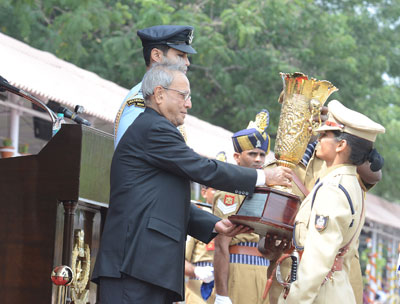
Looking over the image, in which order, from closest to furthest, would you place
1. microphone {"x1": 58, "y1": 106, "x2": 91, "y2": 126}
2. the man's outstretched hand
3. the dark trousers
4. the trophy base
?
the dark trousers, the trophy base, the man's outstretched hand, microphone {"x1": 58, "y1": 106, "x2": 91, "y2": 126}

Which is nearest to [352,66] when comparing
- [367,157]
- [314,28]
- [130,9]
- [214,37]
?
[314,28]

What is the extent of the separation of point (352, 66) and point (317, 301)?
57.1 ft

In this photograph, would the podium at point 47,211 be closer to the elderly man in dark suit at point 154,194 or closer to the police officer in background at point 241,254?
the elderly man in dark suit at point 154,194

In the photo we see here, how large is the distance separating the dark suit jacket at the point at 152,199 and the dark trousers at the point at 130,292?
43 mm

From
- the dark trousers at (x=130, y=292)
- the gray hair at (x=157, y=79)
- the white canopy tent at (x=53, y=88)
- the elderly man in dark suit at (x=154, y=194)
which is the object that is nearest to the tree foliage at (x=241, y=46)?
the white canopy tent at (x=53, y=88)

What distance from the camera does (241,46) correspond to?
20.2 m

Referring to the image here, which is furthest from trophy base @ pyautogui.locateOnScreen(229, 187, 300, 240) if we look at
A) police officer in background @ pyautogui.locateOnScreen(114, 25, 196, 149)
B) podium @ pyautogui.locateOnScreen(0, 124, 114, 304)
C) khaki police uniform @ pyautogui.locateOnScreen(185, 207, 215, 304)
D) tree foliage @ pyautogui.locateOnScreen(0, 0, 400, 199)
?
tree foliage @ pyautogui.locateOnScreen(0, 0, 400, 199)

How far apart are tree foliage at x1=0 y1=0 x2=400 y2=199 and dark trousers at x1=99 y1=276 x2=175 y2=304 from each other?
12.1m

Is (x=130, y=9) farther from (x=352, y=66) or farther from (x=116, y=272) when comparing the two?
(x=116, y=272)

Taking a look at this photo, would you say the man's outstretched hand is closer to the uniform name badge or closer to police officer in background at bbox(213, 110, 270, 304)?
Answer: the uniform name badge

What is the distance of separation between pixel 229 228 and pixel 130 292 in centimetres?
81

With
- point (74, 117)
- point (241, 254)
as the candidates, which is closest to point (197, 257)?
point (241, 254)

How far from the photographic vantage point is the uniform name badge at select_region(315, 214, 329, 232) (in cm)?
→ 455

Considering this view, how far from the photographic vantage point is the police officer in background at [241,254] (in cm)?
643
